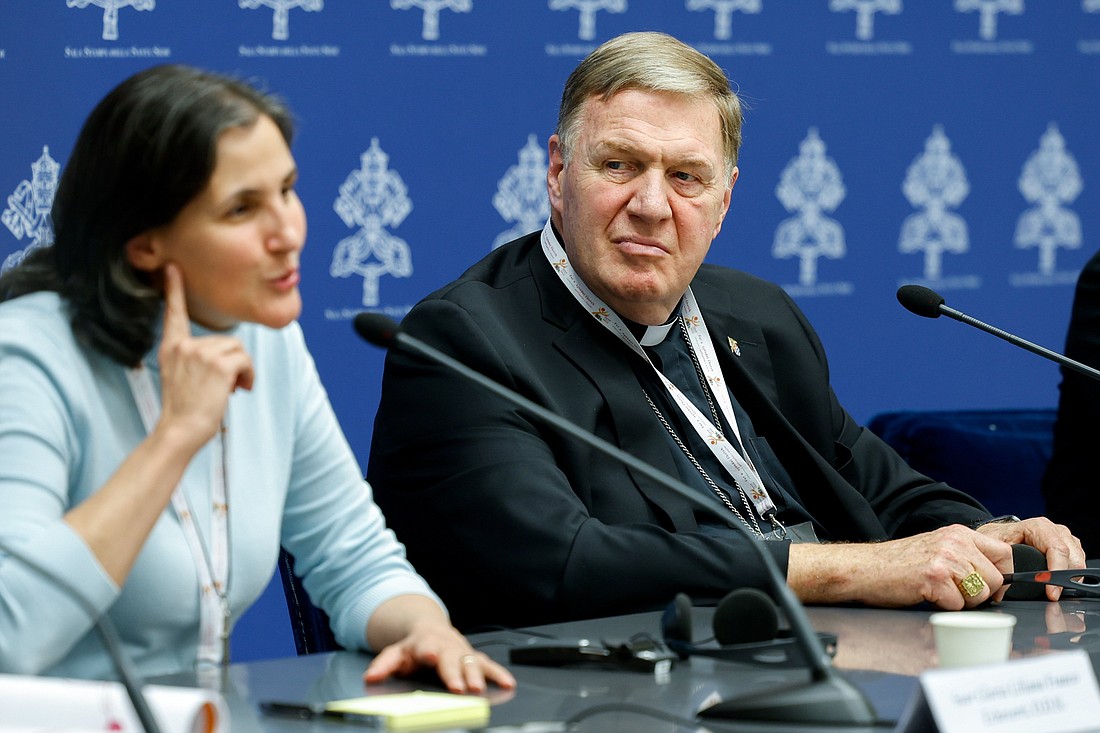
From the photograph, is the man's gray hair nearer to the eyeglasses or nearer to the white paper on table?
the eyeglasses

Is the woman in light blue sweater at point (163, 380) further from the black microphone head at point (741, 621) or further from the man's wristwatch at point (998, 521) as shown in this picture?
the man's wristwatch at point (998, 521)

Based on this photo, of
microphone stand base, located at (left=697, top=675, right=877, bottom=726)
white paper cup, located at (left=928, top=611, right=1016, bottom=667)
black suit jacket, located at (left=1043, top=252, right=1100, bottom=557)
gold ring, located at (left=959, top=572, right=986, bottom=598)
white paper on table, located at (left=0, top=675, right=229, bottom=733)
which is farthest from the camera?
black suit jacket, located at (left=1043, top=252, right=1100, bottom=557)

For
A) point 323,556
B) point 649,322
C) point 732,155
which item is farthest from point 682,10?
point 323,556

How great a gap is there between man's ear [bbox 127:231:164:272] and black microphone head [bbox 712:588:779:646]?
0.80 metres

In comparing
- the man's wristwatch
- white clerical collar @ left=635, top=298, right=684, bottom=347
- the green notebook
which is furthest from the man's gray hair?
the green notebook

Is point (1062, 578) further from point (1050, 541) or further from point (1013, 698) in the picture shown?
point (1013, 698)

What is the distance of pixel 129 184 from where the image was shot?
68.2 inches

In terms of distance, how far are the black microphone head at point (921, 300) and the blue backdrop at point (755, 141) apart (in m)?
1.35

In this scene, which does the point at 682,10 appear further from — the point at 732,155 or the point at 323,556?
the point at 323,556

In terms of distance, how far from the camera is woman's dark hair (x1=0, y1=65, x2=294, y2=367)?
5.62 ft

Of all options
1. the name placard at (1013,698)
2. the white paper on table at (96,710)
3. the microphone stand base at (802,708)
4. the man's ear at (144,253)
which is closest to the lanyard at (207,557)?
the man's ear at (144,253)

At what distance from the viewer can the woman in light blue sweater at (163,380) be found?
161 cm

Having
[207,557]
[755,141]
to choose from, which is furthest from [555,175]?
[755,141]

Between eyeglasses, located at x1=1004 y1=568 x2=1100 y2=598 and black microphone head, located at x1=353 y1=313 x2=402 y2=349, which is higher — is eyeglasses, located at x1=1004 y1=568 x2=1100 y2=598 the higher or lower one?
the lower one
